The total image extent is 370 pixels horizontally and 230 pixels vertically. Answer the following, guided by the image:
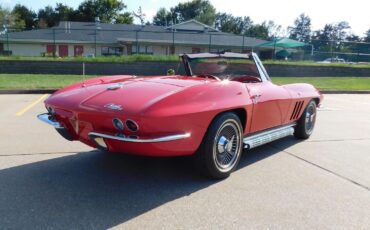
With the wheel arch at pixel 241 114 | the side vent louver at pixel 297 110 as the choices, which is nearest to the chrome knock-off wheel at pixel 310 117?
the side vent louver at pixel 297 110

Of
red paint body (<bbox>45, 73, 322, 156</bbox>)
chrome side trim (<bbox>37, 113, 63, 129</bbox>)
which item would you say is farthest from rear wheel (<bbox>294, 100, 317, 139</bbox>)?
chrome side trim (<bbox>37, 113, 63, 129</bbox>)

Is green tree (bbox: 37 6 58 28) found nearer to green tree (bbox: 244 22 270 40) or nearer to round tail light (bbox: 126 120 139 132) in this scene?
green tree (bbox: 244 22 270 40)

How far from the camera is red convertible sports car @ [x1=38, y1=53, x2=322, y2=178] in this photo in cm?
322

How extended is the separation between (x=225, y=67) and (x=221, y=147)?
1.47m

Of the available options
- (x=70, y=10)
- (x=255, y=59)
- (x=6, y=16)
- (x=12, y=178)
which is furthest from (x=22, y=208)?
(x=70, y=10)

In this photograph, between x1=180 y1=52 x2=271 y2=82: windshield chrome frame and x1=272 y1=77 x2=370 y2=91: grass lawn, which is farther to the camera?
x1=272 y1=77 x2=370 y2=91: grass lawn

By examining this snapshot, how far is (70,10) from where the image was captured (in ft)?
219

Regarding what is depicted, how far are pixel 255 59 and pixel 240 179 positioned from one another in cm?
173

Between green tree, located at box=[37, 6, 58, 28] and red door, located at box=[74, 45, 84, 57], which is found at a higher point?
green tree, located at box=[37, 6, 58, 28]

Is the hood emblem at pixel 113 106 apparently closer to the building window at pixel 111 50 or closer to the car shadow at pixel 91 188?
the car shadow at pixel 91 188

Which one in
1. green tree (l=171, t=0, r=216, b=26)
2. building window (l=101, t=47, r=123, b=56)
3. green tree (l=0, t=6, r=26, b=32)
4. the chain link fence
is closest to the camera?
the chain link fence

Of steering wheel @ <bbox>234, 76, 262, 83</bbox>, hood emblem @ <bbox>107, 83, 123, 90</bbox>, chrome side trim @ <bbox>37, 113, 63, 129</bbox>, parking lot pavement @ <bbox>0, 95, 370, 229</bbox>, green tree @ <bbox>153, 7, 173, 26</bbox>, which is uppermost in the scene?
green tree @ <bbox>153, 7, 173, 26</bbox>

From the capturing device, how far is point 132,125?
3.21 metres

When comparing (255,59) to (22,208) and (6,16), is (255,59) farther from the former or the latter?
(6,16)
